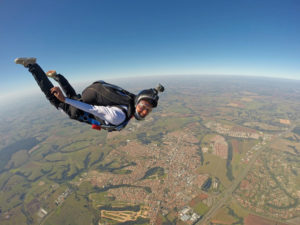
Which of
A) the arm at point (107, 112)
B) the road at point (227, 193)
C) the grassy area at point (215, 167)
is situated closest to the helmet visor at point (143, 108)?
the arm at point (107, 112)

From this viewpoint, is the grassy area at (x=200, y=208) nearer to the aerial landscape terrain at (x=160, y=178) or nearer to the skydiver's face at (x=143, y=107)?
the aerial landscape terrain at (x=160, y=178)

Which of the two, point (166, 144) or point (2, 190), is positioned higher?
point (166, 144)

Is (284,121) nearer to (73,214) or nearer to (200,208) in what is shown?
(200,208)

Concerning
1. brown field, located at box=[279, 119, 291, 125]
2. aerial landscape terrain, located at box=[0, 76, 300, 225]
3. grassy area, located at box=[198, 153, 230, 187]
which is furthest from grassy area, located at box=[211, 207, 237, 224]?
brown field, located at box=[279, 119, 291, 125]

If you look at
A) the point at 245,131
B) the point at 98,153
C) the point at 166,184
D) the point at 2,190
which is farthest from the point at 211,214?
the point at 2,190

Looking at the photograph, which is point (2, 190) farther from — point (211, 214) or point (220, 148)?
point (220, 148)

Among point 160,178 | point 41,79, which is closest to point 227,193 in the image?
point 160,178

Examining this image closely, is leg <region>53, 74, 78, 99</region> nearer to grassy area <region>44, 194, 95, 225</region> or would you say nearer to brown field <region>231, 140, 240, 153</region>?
grassy area <region>44, 194, 95, 225</region>
